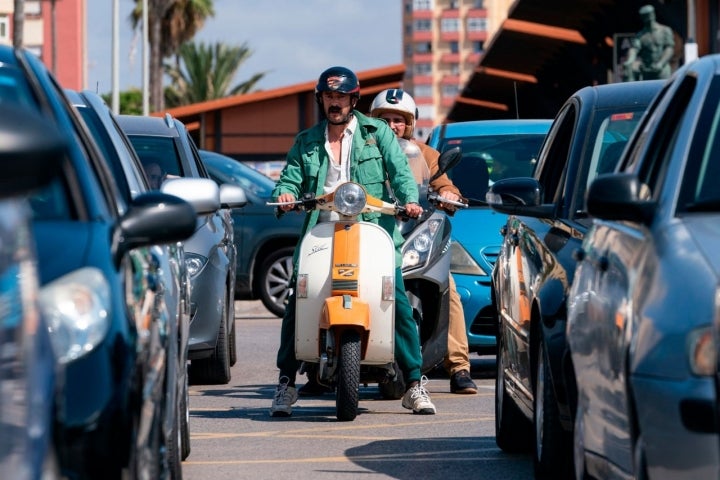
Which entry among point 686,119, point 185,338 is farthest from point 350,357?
point 686,119

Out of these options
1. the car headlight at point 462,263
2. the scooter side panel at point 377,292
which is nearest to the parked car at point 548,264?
the scooter side panel at point 377,292

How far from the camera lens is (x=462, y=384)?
11859 millimetres

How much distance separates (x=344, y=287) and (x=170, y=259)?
371cm

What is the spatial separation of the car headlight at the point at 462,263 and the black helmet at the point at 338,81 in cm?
288

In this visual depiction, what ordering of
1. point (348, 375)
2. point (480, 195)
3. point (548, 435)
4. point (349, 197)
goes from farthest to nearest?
point (480, 195) → point (349, 197) → point (348, 375) → point (548, 435)

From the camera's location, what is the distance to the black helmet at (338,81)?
33.9 ft

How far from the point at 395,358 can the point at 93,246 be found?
19.3ft

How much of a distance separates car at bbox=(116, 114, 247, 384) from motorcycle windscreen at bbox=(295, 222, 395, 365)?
100 cm

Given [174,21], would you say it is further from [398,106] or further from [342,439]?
[342,439]

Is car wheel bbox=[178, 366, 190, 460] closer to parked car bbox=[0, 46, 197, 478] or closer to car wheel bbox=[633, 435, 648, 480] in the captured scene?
parked car bbox=[0, 46, 197, 478]

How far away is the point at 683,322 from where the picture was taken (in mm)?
4723

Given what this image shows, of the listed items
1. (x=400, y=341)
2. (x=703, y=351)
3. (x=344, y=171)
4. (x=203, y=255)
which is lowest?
(x=400, y=341)

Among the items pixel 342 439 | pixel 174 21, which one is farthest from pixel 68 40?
pixel 342 439

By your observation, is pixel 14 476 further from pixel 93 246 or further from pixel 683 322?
pixel 683 322
